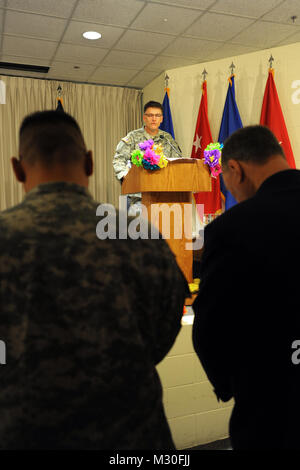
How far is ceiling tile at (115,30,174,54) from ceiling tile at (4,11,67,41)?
2.46ft

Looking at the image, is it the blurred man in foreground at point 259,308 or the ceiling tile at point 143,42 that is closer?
the blurred man in foreground at point 259,308

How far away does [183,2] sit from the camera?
382 cm

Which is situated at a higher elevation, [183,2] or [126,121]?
[183,2]

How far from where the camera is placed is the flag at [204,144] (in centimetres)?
512

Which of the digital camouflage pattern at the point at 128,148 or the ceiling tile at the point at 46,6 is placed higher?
the ceiling tile at the point at 46,6

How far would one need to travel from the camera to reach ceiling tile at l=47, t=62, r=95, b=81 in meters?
5.40

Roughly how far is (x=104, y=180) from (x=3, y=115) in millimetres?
1805

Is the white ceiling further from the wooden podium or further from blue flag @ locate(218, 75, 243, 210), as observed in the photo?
the wooden podium

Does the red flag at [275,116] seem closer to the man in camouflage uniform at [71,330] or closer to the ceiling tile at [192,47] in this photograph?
the ceiling tile at [192,47]

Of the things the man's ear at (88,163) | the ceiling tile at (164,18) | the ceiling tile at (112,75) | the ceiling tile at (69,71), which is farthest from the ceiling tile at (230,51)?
the man's ear at (88,163)

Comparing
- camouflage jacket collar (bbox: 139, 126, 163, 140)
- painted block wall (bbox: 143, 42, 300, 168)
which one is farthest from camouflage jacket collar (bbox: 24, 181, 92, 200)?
painted block wall (bbox: 143, 42, 300, 168)

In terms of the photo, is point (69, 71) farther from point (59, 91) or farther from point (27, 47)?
point (27, 47)

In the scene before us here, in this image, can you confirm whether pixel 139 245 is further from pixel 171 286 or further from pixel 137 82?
pixel 137 82
